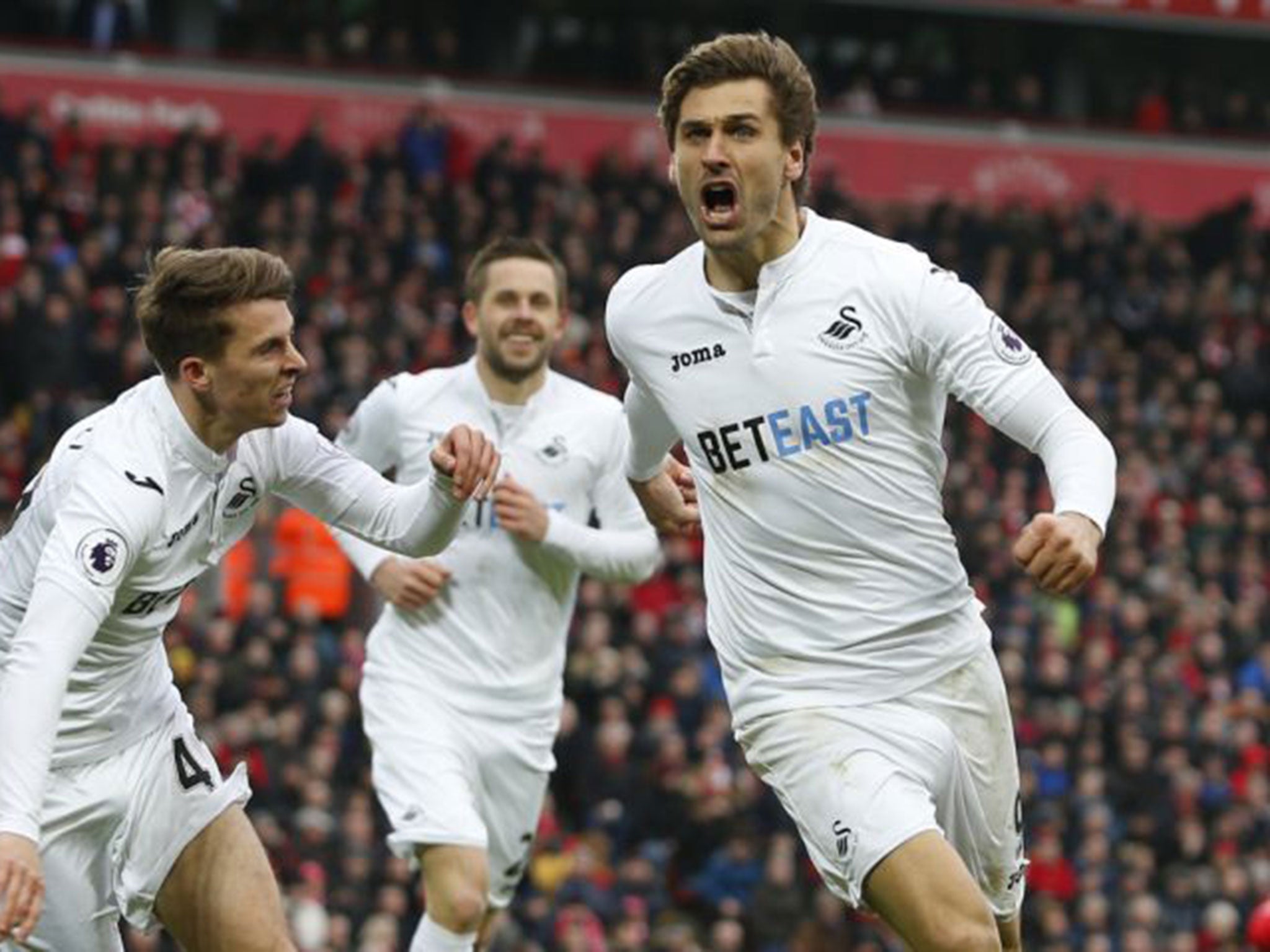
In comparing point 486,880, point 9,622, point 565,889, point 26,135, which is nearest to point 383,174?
point 26,135

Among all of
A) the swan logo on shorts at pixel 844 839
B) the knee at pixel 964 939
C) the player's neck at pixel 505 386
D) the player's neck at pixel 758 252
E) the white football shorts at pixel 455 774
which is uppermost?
the player's neck at pixel 758 252

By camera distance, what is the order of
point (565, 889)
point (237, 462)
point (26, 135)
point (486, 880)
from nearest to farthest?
1. point (237, 462)
2. point (486, 880)
3. point (565, 889)
4. point (26, 135)

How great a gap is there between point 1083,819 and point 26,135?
31.0 feet

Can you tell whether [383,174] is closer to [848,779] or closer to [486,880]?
[486,880]

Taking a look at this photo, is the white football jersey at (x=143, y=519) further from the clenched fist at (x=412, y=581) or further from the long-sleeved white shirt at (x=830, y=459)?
the clenched fist at (x=412, y=581)

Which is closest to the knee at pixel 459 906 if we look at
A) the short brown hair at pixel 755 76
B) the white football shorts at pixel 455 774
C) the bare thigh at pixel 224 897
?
the white football shorts at pixel 455 774

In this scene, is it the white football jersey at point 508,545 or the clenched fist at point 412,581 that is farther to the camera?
the white football jersey at point 508,545

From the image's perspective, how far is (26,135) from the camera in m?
21.4

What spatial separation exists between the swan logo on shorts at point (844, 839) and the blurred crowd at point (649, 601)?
799 cm

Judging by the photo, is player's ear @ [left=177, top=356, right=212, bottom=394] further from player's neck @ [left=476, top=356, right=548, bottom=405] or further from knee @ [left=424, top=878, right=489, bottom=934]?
player's neck @ [left=476, top=356, right=548, bottom=405]

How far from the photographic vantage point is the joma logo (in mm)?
7512

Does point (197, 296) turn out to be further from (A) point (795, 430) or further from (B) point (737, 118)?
(A) point (795, 430)

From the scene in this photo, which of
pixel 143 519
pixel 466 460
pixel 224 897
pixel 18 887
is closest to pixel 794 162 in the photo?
pixel 466 460

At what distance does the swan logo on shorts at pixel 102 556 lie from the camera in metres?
6.97
